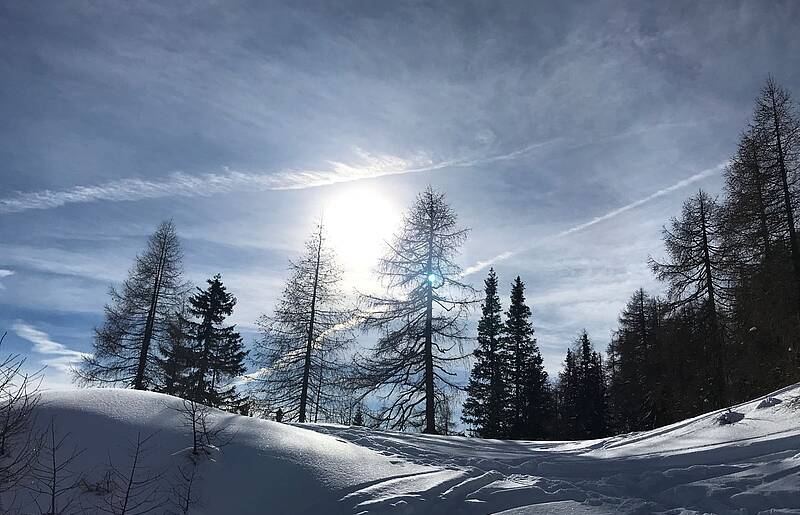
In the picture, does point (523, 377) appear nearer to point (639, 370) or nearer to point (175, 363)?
point (639, 370)

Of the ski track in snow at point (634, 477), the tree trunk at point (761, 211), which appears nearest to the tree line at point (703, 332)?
the tree trunk at point (761, 211)

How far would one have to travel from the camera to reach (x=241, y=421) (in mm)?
8703

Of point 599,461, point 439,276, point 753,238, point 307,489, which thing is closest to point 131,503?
point 307,489

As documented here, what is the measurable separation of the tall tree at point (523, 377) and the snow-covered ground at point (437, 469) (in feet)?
76.7

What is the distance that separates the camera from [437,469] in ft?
24.7

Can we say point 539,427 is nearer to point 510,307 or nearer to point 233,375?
point 510,307

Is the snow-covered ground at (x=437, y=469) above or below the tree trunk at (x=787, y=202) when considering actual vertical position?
below

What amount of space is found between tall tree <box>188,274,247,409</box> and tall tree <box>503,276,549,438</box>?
17.6m

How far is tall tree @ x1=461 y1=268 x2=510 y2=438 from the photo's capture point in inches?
1219

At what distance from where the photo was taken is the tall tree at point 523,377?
102 ft

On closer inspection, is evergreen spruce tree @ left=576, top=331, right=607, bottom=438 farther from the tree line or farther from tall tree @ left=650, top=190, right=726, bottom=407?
tall tree @ left=650, top=190, right=726, bottom=407

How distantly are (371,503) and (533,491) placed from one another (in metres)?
2.09

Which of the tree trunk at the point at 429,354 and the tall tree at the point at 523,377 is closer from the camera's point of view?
the tree trunk at the point at 429,354

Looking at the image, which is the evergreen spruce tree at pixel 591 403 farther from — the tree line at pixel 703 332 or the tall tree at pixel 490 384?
the tall tree at pixel 490 384
